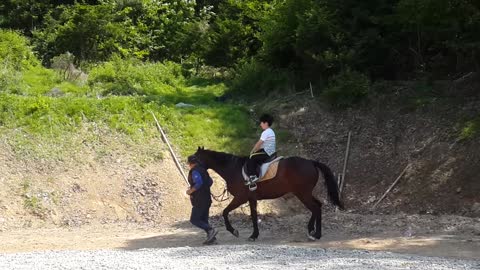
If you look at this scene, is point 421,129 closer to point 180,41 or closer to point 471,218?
point 471,218

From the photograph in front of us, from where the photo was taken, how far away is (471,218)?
1288cm

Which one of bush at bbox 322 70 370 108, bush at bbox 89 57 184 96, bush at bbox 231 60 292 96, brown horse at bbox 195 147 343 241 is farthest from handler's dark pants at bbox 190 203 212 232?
bush at bbox 89 57 184 96

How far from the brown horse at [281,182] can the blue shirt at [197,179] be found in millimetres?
496

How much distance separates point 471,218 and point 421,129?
14.8ft

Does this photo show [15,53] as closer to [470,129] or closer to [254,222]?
[254,222]

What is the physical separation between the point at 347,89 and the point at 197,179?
9054 mm

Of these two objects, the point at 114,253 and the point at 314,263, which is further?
the point at 114,253

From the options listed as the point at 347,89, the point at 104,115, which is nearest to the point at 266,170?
the point at 104,115

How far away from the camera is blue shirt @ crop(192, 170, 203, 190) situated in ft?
36.1

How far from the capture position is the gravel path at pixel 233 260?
820 cm

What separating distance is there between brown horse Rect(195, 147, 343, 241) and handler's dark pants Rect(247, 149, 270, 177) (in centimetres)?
18

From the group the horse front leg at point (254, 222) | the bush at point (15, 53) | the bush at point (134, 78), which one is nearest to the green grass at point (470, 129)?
the horse front leg at point (254, 222)

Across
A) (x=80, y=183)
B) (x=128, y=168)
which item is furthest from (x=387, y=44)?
(x=80, y=183)

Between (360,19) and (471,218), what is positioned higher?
(360,19)
